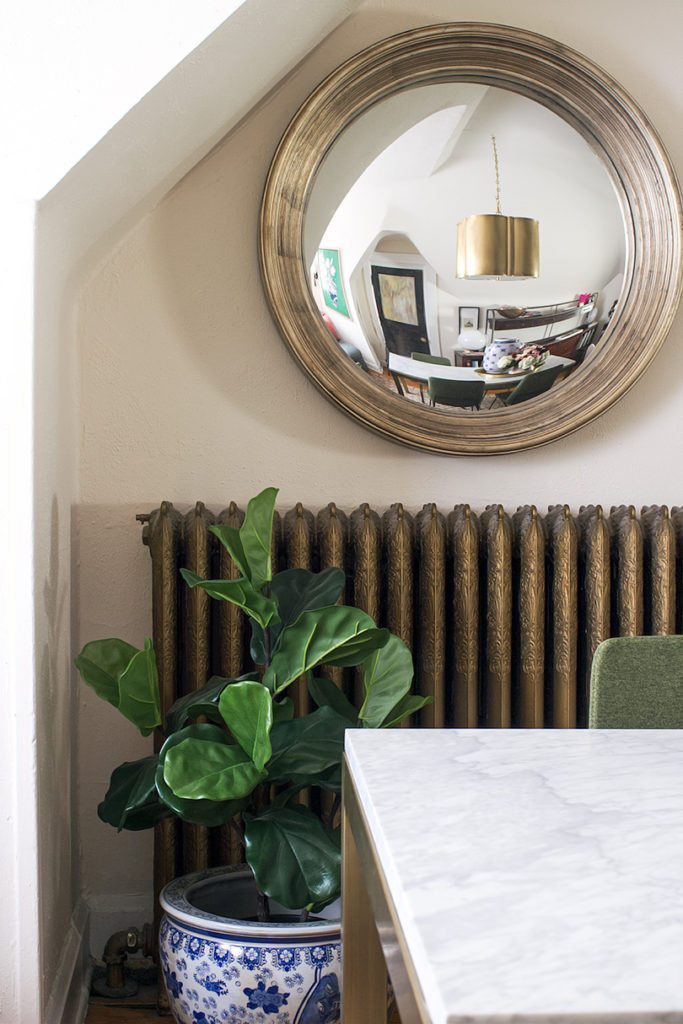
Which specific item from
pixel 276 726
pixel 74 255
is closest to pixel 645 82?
pixel 74 255

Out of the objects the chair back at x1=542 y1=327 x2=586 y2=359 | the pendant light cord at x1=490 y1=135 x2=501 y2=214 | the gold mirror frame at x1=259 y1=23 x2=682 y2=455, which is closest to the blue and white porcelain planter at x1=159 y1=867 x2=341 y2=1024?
the gold mirror frame at x1=259 y1=23 x2=682 y2=455

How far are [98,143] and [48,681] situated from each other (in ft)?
2.62

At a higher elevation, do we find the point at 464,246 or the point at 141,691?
the point at 464,246

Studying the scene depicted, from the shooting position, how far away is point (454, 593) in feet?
6.77

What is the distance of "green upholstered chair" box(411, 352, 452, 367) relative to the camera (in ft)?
7.09

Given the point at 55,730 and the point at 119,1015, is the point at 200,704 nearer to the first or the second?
the point at 55,730

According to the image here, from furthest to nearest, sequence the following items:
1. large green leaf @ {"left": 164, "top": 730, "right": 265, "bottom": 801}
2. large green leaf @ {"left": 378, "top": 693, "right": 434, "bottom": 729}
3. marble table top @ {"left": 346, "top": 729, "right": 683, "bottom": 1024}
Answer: large green leaf @ {"left": 378, "top": 693, "right": 434, "bottom": 729}
large green leaf @ {"left": 164, "top": 730, "right": 265, "bottom": 801}
marble table top @ {"left": 346, "top": 729, "right": 683, "bottom": 1024}

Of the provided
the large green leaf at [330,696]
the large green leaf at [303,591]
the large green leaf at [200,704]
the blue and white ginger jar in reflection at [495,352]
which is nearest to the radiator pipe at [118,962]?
the large green leaf at [200,704]

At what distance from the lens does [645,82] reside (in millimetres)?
2260

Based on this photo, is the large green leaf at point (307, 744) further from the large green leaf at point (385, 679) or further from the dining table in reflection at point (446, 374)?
the dining table in reflection at point (446, 374)

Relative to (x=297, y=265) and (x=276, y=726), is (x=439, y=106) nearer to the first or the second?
(x=297, y=265)

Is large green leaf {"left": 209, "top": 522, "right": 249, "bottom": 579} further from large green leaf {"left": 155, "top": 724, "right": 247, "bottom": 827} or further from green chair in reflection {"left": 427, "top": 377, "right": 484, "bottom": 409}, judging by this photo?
green chair in reflection {"left": 427, "top": 377, "right": 484, "bottom": 409}

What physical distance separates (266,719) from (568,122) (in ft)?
4.58

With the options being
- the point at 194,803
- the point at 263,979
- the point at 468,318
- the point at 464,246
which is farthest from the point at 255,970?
the point at 464,246
